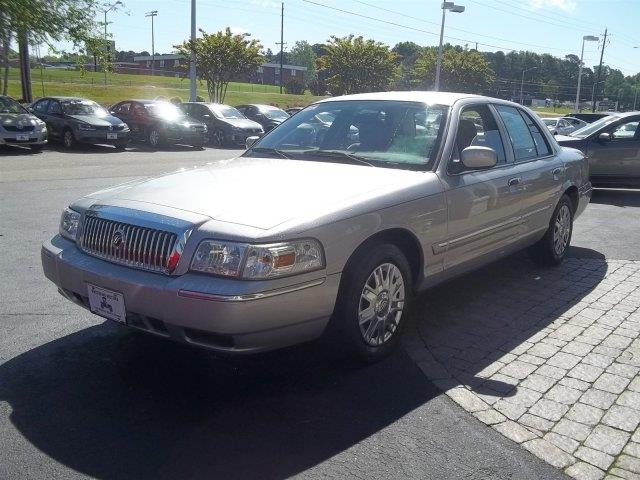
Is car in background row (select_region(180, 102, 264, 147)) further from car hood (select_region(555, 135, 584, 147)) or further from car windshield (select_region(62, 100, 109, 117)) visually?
car hood (select_region(555, 135, 584, 147))

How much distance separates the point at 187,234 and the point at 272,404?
104 centimetres

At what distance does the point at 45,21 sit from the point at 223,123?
6483 mm

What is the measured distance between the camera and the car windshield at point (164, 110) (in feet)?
72.6

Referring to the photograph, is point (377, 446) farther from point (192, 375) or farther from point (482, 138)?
point (482, 138)

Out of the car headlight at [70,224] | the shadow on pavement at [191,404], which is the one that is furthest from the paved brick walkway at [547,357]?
the car headlight at [70,224]

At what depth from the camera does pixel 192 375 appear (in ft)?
12.8

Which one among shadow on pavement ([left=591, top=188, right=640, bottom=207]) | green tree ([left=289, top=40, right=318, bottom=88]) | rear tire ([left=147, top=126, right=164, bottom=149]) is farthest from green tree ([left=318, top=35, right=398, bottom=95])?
green tree ([left=289, top=40, right=318, bottom=88])

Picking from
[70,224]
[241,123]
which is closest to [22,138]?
[241,123]

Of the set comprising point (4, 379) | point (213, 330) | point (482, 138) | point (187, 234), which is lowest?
point (4, 379)

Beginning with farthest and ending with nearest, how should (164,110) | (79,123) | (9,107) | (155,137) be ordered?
(164,110)
(155,137)
(79,123)
(9,107)

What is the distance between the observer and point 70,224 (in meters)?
4.13

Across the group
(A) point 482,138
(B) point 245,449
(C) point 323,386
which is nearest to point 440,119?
(A) point 482,138

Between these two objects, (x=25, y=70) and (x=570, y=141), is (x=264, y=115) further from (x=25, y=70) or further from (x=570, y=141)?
(x=570, y=141)

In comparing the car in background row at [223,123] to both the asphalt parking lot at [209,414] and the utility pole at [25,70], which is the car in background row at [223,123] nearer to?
the utility pole at [25,70]
